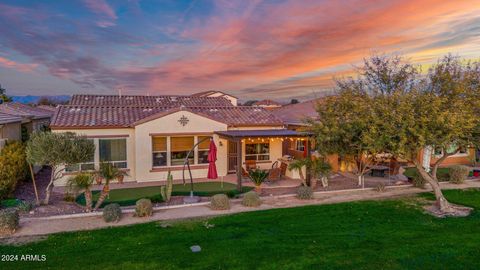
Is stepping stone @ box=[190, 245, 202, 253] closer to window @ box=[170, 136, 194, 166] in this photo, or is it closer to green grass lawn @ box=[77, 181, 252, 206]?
green grass lawn @ box=[77, 181, 252, 206]

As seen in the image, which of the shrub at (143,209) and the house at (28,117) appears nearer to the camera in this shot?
the shrub at (143,209)

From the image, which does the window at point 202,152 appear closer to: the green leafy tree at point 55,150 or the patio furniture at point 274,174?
the patio furniture at point 274,174

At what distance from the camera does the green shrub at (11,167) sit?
42.5 ft

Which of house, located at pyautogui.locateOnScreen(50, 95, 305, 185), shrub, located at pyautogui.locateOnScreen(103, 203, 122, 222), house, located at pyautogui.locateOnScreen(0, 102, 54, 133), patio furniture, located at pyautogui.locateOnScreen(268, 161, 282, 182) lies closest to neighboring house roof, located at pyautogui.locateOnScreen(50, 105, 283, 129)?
house, located at pyautogui.locateOnScreen(50, 95, 305, 185)

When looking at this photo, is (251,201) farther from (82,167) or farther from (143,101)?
(143,101)

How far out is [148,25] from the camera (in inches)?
874

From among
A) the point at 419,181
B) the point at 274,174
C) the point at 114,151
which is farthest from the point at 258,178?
the point at 419,181

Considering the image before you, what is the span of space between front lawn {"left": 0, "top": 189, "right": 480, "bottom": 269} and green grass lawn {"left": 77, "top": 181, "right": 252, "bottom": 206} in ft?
12.3

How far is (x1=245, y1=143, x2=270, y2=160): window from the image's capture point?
20.9 m

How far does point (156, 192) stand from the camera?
15.3m

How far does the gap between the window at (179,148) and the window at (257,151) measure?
4159 mm

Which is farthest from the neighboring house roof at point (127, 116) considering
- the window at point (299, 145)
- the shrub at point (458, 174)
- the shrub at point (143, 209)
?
the shrub at point (458, 174)

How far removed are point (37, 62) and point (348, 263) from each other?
28.5 metres

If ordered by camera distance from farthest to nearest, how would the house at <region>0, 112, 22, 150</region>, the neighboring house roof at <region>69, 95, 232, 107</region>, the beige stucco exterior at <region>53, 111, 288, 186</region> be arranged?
the neighboring house roof at <region>69, 95, 232, 107</region> → the beige stucco exterior at <region>53, 111, 288, 186</region> → the house at <region>0, 112, 22, 150</region>
